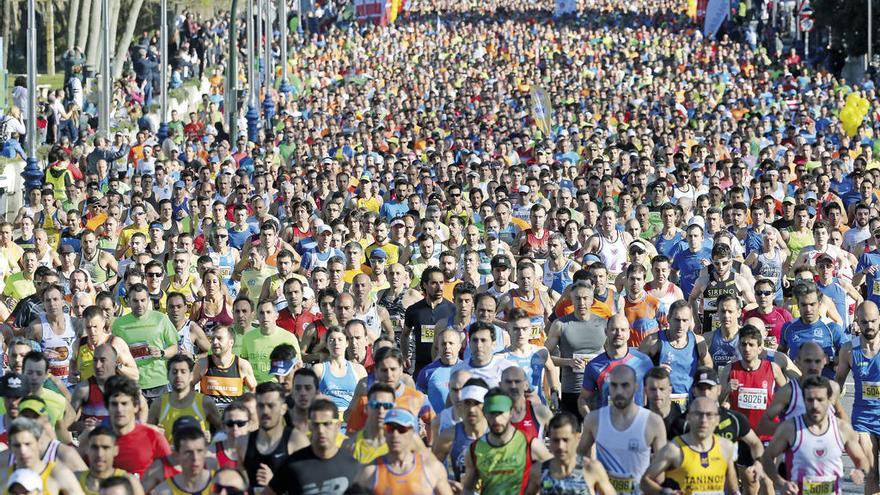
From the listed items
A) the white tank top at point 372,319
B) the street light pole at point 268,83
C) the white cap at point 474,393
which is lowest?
the street light pole at point 268,83

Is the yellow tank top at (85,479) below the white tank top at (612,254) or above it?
above

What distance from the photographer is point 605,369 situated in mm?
12258

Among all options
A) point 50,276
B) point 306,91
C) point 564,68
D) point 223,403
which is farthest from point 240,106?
point 223,403

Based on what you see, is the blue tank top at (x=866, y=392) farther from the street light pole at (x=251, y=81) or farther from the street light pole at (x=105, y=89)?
the street light pole at (x=251, y=81)

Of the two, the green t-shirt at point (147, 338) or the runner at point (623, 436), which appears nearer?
the runner at point (623, 436)

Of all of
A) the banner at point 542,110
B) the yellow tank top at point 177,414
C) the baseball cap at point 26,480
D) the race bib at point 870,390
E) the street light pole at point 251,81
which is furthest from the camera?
the street light pole at point 251,81

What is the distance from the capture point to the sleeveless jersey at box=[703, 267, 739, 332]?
590 inches

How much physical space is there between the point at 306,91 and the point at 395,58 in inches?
251

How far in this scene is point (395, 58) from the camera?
53594 mm

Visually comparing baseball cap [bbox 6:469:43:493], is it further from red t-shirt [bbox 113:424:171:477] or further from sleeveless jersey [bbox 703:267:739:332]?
sleeveless jersey [bbox 703:267:739:332]

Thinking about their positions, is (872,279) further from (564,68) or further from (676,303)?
(564,68)

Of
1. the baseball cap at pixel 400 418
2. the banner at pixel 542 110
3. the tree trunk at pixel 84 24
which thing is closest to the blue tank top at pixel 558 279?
the baseball cap at pixel 400 418

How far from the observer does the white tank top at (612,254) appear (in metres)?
17.1

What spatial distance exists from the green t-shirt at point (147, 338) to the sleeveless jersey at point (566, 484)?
4.49 metres
